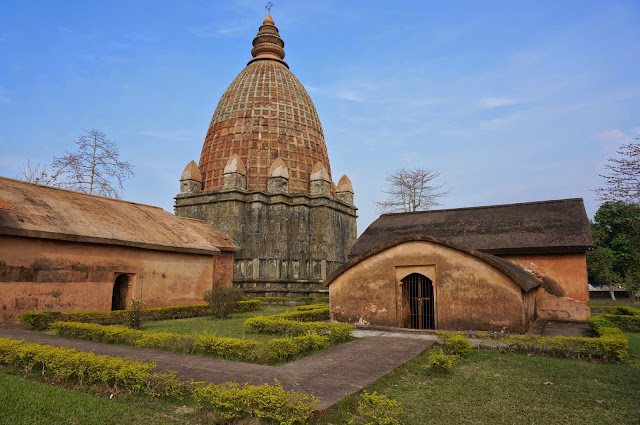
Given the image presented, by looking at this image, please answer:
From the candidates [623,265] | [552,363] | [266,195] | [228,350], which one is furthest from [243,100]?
[623,265]

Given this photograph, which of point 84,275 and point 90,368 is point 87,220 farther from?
point 90,368

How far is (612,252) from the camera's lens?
36344 mm

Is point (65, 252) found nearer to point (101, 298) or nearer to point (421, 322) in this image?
point (101, 298)

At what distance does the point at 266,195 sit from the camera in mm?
28109

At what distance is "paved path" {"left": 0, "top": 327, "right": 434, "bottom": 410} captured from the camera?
6105 mm

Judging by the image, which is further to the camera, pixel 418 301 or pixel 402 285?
pixel 418 301

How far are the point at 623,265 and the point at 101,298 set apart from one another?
44.3 metres

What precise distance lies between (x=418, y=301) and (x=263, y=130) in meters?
21.4

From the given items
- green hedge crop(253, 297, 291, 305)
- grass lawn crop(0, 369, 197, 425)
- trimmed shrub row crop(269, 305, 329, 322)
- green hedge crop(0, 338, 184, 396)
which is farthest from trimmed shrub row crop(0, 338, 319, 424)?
green hedge crop(253, 297, 291, 305)

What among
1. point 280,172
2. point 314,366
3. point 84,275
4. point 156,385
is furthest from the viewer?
point 280,172

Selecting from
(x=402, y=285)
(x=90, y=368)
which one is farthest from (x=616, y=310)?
(x=90, y=368)

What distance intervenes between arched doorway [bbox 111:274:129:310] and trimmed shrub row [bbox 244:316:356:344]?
779 centimetres

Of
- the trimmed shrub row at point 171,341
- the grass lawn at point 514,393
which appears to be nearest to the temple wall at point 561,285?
the grass lawn at point 514,393

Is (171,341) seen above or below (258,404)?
above
